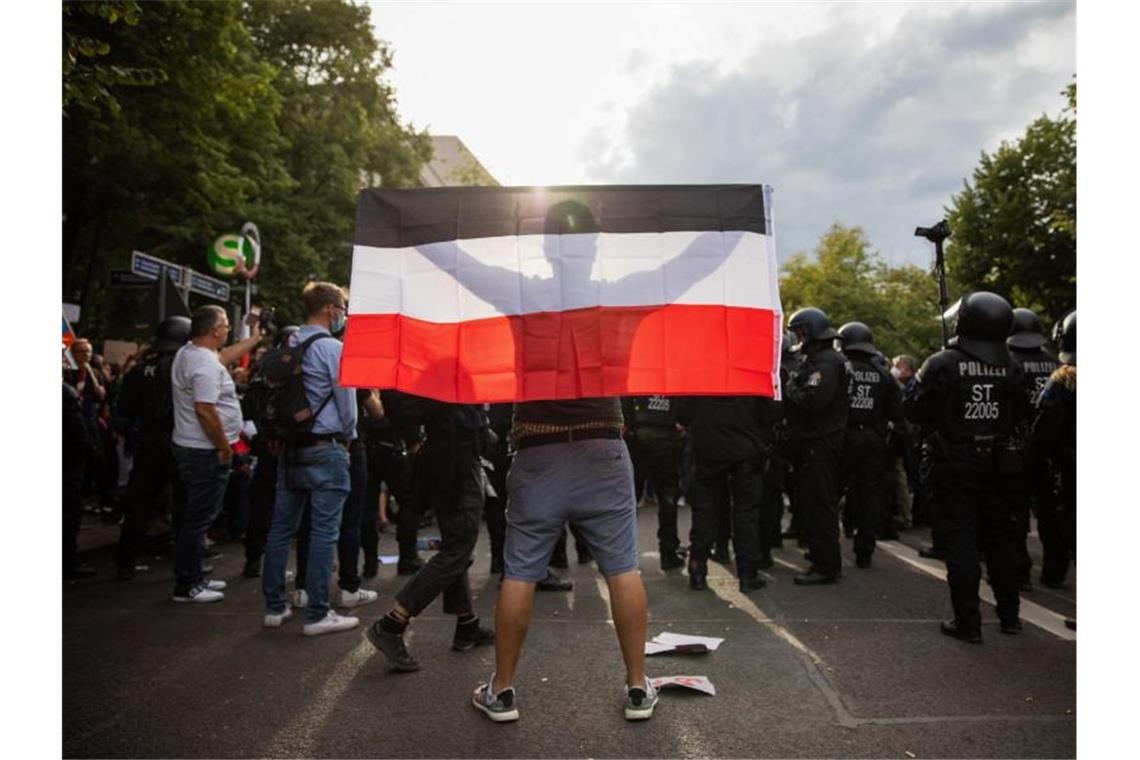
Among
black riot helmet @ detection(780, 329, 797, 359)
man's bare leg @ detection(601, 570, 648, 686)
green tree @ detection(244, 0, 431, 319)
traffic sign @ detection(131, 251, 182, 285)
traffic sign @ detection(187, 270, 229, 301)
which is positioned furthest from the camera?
green tree @ detection(244, 0, 431, 319)

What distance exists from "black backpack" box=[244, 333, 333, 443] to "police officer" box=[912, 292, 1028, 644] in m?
3.64

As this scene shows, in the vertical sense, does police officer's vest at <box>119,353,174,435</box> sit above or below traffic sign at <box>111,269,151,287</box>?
below

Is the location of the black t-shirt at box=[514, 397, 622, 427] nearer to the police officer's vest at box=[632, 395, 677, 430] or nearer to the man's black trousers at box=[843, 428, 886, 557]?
the police officer's vest at box=[632, 395, 677, 430]

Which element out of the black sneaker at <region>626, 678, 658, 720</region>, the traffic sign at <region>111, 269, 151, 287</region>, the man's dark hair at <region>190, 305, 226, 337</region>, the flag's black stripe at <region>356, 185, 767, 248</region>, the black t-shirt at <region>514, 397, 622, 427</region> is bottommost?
the black sneaker at <region>626, 678, 658, 720</region>

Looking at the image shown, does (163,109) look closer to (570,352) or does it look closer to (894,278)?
(570,352)

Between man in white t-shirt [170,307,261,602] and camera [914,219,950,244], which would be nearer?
man in white t-shirt [170,307,261,602]

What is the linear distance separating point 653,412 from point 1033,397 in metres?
2.86

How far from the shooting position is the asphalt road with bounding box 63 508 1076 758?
339 cm

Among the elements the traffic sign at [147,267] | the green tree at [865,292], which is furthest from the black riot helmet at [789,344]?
the green tree at [865,292]

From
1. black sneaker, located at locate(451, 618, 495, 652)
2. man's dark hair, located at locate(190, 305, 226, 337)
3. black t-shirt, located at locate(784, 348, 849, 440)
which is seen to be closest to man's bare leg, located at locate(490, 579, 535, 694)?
black sneaker, located at locate(451, 618, 495, 652)

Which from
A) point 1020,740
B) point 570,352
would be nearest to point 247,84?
point 570,352

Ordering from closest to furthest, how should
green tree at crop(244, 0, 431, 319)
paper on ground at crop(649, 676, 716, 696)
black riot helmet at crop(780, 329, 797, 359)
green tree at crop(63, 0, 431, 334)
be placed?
paper on ground at crop(649, 676, 716, 696) → black riot helmet at crop(780, 329, 797, 359) → green tree at crop(63, 0, 431, 334) → green tree at crop(244, 0, 431, 319)

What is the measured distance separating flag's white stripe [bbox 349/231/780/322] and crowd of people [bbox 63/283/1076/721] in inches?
19.5

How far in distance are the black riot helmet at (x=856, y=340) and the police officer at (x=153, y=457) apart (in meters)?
5.53
